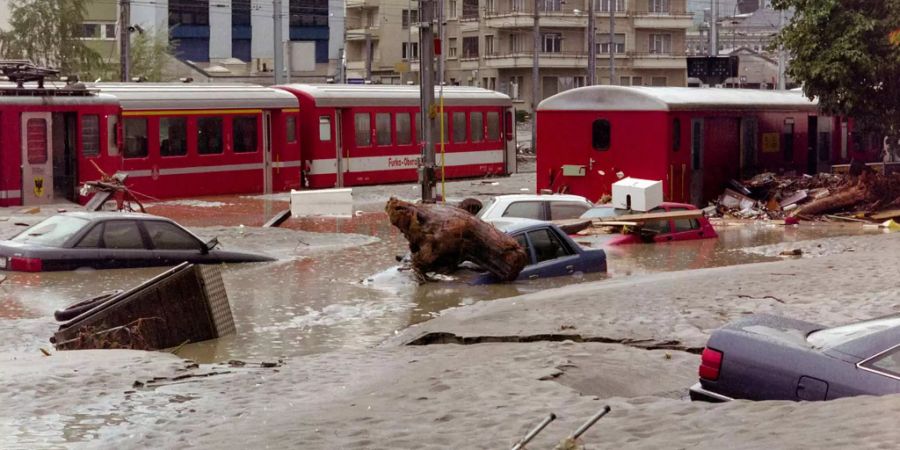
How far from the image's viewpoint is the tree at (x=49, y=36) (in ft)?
187

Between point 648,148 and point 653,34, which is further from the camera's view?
point 653,34

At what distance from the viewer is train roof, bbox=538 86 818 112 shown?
107 feet

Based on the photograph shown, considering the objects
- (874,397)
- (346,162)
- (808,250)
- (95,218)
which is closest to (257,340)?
(95,218)

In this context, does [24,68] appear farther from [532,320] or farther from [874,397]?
[874,397]

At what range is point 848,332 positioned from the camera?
932 centimetres

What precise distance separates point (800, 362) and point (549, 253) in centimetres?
1136

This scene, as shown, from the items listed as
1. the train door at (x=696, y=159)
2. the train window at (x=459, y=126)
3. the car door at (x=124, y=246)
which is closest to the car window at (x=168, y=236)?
the car door at (x=124, y=246)

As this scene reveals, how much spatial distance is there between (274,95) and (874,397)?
1222 inches

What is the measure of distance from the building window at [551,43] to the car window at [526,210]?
68075 mm

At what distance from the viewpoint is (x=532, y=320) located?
588 inches

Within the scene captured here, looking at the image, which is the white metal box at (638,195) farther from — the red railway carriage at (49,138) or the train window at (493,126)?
the train window at (493,126)

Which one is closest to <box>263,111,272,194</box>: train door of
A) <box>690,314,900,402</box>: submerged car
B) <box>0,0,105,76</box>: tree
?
<box>0,0,105,76</box>: tree

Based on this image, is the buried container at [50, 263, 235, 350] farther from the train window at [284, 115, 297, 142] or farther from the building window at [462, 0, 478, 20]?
the building window at [462, 0, 478, 20]

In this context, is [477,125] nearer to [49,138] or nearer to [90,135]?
[90,135]
